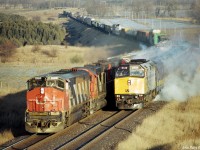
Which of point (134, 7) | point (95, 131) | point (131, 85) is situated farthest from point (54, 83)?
point (134, 7)

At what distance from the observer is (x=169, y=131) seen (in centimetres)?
1906

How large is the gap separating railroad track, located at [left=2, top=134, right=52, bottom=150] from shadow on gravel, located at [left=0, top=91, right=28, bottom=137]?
1.28 meters

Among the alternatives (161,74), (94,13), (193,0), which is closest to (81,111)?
(161,74)

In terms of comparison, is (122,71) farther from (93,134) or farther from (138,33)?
(138,33)

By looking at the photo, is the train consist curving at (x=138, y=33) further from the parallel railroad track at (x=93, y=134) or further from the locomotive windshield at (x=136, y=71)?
the parallel railroad track at (x=93, y=134)

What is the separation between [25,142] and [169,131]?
6.41 m

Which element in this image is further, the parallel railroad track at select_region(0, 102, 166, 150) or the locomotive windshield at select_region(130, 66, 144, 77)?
the locomotive windshield at select_region(130, 66, 144, 77)

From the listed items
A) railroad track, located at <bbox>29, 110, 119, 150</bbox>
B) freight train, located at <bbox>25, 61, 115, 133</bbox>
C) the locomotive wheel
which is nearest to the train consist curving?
railroad track, located at <bbox>29, 110, 119, 150</bbox>

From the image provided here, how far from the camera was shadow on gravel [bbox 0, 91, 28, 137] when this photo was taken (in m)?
21.2

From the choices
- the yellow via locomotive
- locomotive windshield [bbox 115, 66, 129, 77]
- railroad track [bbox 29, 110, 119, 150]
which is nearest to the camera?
railroad track [bbox 29, 110, 119, 150]

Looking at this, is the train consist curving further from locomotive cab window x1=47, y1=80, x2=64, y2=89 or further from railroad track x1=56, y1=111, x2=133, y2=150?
locomotive cab window x1=47, y1=80, x2=64, y2=89

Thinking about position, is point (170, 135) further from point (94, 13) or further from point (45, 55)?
point (94, 13)

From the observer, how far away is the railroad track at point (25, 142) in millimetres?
16730

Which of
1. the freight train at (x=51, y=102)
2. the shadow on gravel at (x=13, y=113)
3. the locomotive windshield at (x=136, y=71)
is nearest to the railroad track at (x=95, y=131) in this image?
the freight train at (x=51, y=102)
